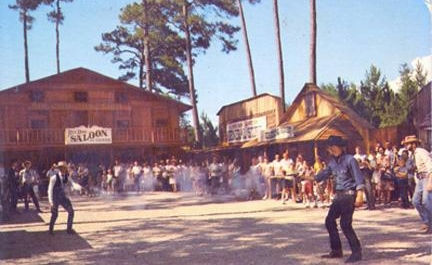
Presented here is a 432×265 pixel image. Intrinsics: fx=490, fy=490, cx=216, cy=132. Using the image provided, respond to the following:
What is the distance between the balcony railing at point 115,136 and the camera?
823cm

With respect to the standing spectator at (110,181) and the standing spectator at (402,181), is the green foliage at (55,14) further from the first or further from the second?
the standing spectator at (402,181)

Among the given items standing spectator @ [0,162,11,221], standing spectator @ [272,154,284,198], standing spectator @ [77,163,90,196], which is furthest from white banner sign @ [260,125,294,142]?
standing spectator @ [0,162,11,221]

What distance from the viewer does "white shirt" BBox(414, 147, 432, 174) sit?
269 inches

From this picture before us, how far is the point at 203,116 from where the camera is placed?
33.3 ft

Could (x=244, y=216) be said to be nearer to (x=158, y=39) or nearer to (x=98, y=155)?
(x=98, y=155)

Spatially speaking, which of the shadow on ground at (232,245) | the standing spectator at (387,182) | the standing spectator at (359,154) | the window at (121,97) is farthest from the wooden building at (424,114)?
the window at (121,97)

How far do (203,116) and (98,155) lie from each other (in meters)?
2.29

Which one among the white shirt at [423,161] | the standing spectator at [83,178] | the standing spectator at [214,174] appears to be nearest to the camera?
the white shirt at [423,161]

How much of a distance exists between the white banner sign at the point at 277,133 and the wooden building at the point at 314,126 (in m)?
0.02

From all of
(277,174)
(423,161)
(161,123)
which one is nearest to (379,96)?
(277,174)

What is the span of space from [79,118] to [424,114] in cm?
652

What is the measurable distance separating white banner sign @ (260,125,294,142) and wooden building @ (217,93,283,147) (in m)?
0.12

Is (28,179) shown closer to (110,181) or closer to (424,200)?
(110,181)

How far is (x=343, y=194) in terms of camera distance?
19.3ft
